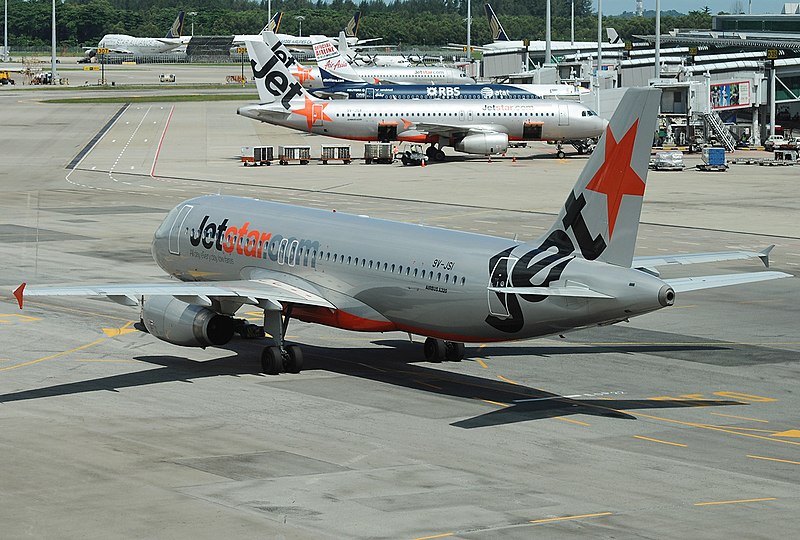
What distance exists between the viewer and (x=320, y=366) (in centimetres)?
4084

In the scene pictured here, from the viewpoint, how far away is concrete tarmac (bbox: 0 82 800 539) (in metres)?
25.4

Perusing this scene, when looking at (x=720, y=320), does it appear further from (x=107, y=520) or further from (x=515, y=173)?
(x=515, y=173)

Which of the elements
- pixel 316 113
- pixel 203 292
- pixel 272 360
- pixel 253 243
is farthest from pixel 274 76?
pixel 203 292

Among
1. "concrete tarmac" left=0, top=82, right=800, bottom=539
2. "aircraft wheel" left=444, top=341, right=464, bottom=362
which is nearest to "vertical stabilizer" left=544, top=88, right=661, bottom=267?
Answer: "concrete tarmac" left=0, top=82, right=800, bottom=539

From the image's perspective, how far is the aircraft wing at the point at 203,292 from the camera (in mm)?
36156

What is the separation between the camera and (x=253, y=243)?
42969 millimetres

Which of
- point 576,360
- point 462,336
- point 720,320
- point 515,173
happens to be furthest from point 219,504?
point 515,173

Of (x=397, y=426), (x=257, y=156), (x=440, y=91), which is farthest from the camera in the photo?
(x=440, y=91)

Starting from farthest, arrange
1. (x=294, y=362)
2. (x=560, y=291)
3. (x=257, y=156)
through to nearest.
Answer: (x=257, y=156) → (x=294, y=362) → (x=560, y=291)

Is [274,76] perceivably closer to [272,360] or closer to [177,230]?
[177,230]

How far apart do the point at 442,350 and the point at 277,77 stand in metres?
78.7

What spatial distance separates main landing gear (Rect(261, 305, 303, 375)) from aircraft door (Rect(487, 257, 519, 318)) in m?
7.29

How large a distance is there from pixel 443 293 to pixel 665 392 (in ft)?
23.4

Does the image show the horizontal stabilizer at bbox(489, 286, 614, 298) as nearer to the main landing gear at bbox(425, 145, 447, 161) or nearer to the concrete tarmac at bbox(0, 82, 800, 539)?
the concrete tarmac at bbox(0, 82, 800, 539)
